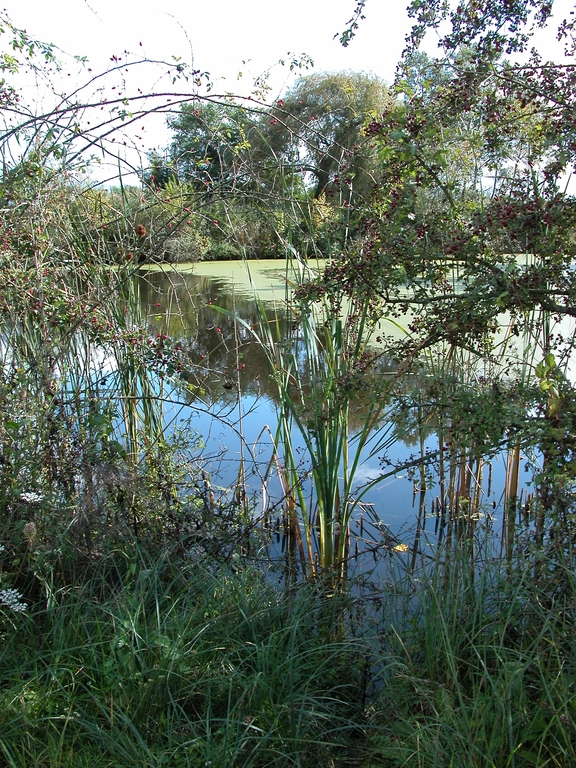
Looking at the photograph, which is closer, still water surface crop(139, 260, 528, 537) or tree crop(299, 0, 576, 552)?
tree crop(299, 0, 576, 552)

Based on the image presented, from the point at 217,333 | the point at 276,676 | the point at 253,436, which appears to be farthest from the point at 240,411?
the point at 217,333

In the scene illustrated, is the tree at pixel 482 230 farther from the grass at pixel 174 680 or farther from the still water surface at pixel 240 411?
the grass at pixel 174 680

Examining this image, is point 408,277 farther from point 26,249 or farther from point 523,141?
point 26,249

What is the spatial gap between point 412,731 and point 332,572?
1.20 metres

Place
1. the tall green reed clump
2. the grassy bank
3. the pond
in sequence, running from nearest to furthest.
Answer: the grassy bank, the tall green reed clump, the pond

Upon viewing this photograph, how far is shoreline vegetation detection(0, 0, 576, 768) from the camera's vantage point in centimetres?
172

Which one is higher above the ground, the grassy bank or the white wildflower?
the white wildflower

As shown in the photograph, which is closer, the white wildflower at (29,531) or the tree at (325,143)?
the white wildflower at (29,531)

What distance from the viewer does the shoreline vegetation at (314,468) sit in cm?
172

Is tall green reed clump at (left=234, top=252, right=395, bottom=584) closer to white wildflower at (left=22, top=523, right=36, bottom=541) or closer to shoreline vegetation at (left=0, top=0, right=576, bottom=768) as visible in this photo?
shoreline vegetation at (left=0, top=0, right=576, bottom=768)

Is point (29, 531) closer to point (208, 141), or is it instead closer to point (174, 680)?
point (174, 680)

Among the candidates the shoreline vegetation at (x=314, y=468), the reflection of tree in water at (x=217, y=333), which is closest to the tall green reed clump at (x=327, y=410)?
the shoreline vegetation at (x=314, y=468)

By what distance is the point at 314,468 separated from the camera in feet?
8.86

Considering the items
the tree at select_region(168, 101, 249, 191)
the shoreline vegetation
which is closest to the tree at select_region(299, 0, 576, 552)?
the shoreline vegetation
